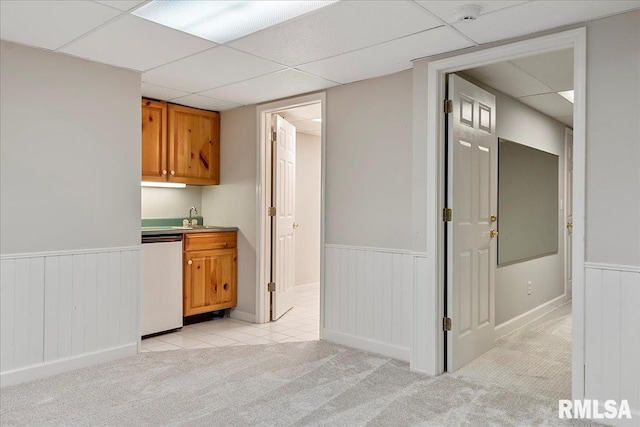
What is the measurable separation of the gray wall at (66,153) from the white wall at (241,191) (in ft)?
4.21

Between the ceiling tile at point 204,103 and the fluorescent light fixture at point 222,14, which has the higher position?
the ceiling tile at point 204,103

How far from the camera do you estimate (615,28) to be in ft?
7.82

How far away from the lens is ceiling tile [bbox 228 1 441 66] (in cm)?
235

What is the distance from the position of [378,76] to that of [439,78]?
0.60m

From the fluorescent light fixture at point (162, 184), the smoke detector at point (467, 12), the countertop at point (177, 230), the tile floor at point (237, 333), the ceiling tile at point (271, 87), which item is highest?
the ceiling tile at point (271, 87)

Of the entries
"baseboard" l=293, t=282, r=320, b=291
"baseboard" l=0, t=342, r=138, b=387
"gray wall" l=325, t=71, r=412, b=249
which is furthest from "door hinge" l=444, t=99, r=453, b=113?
"baseboard" l=293, t=282, r=320, b=291

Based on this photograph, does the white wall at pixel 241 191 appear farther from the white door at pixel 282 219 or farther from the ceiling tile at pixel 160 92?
the ceiling tile at pixel 160 92

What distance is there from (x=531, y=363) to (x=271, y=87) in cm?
301

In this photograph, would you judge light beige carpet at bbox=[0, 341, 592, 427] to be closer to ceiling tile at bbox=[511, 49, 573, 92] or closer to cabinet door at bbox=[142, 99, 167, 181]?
cabinet door at bbox=[142, 99, 167, 181]

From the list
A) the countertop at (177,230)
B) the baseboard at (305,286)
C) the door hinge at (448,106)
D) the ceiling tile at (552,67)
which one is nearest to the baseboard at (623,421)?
the door hinge at (448,106)

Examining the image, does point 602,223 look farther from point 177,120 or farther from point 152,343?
point 177,120

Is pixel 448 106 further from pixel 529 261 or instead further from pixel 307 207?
pixel 307 207

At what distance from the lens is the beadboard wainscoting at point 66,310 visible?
2.89 m

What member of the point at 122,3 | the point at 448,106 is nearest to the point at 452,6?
the point at 448,106
